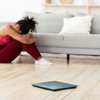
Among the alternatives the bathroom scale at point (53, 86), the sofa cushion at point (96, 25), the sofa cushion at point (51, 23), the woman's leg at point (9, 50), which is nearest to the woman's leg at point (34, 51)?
the woman's leg at point (9, 50)

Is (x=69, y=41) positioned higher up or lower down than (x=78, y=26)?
lower down

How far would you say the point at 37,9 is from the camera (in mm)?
6152

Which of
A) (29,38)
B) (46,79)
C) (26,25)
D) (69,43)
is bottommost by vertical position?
(46,79)

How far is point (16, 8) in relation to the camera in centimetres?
626

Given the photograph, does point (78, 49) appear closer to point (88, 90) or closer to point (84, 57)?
point (84, 57)

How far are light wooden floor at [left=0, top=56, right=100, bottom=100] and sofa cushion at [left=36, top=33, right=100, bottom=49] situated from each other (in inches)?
15.0

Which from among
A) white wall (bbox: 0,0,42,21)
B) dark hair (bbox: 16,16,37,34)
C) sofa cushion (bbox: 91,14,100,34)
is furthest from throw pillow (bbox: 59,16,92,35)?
white wall (bbox: 0,0,42,21)

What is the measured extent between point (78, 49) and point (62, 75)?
1051mm

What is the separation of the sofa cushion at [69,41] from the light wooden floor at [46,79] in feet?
1.25

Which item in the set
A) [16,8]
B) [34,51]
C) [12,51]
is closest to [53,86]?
[34,51]

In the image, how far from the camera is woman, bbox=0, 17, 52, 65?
13.4ft

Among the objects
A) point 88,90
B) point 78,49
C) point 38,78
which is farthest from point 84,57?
point 88,90

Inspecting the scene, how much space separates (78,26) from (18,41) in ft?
3.83

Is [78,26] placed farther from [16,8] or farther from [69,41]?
[16,8]
